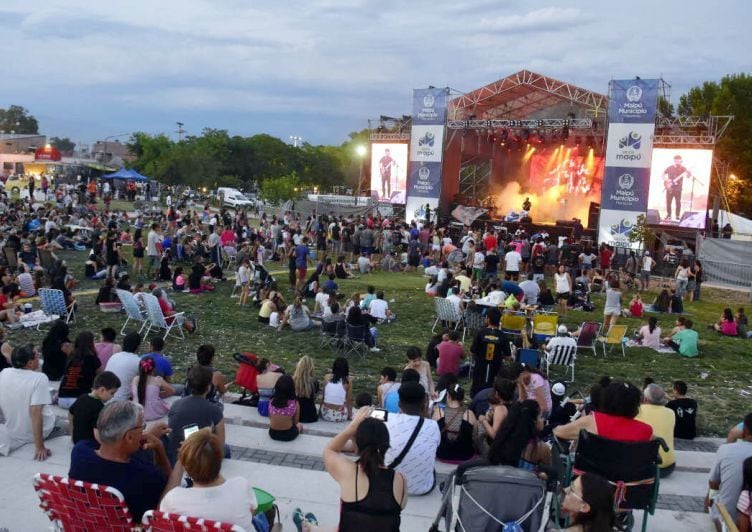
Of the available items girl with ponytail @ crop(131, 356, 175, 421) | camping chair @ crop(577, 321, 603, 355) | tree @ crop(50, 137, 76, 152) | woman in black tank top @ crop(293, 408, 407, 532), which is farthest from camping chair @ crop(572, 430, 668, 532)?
tree @ crop(50, 137, 76, 152)

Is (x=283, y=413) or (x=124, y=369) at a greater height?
(x=124, y=369)

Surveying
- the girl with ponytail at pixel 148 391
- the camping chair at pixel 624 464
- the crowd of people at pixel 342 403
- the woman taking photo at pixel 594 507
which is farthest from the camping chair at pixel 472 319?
the woman taking photo at pixel 594 507

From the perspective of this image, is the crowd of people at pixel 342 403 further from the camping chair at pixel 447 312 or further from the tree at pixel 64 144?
the tree at pixel 64 144

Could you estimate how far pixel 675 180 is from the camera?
24234mm

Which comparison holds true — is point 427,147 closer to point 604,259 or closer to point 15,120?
point 604,259

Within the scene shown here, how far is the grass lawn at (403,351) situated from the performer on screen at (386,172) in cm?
1747

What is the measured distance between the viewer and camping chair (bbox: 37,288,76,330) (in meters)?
11.6

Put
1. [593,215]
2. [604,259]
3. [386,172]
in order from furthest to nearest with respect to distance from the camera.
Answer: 1. [386,172]
2. [593,215]
3. [604,259]

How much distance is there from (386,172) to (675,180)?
13.6 metres

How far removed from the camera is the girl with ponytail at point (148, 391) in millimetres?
6410

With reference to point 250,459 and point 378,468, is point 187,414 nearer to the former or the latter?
point 250,459

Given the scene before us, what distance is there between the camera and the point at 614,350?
1207cm

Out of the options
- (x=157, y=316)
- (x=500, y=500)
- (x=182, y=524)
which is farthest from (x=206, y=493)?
(x=157, y=316)

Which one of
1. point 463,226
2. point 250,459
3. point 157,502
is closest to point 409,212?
point 463,226
